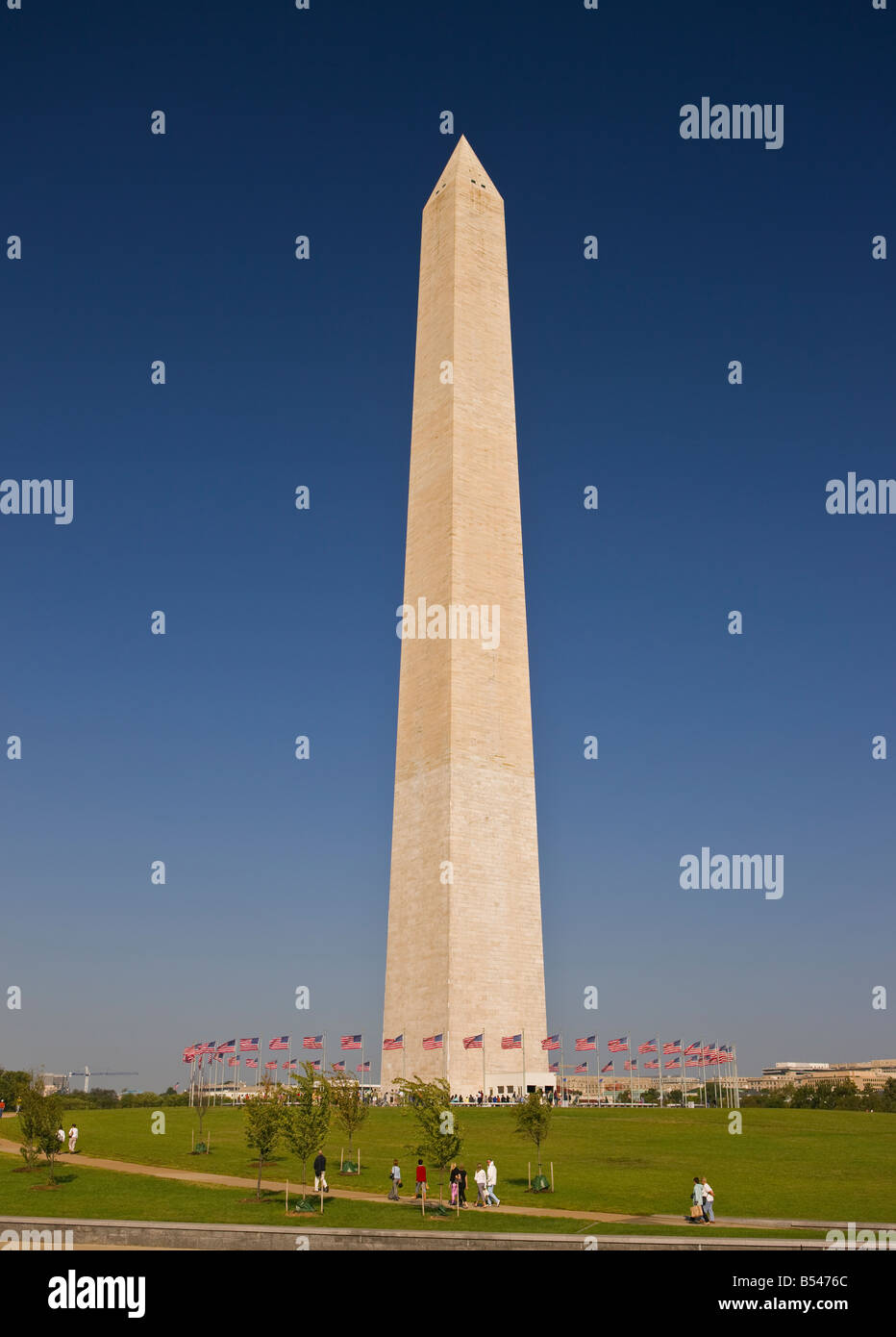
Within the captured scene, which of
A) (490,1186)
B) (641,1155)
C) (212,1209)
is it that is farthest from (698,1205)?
(641,1155)

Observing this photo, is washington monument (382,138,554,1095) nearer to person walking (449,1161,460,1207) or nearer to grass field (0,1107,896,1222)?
grass field (0,1107,896,1222)

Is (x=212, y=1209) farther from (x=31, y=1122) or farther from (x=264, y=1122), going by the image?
(x=31, y=1122)

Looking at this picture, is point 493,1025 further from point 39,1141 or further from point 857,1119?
point 39,1141

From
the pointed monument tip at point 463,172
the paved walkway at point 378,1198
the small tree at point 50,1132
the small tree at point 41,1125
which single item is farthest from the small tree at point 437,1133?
the pointed monument tip at point 463,172

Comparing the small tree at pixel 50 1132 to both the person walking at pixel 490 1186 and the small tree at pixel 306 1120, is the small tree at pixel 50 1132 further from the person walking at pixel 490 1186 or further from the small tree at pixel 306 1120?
the person walking at pixel 490 1186

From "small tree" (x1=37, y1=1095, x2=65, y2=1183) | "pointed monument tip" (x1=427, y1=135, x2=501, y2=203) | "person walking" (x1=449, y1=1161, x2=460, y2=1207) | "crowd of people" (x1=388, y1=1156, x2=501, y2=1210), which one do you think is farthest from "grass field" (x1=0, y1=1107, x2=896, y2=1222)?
"pointed monument tip" (x1=427, y1=135, x2=501, y2=203)
